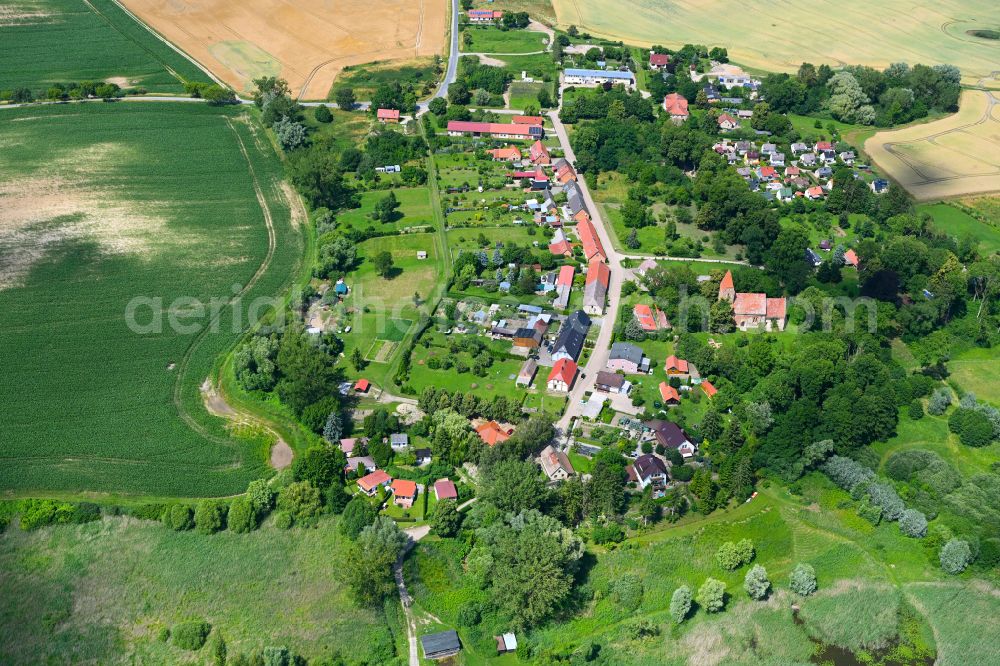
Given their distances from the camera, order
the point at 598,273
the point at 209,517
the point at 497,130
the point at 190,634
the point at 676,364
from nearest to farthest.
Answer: the point at 190,634
the point at 209,517
the point at 676,364
the point at 598,273
the point at 497,130

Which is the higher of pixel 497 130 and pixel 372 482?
pixel 497 130

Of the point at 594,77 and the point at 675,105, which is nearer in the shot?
the point at 675,105

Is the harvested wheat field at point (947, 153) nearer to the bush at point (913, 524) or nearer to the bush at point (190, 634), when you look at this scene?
the bush at point (913, 524)

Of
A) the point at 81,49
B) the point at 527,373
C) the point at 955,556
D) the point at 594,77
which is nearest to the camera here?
the point at 955,556

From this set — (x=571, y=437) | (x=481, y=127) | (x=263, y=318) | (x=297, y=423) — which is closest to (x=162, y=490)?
(x=297, y=423)

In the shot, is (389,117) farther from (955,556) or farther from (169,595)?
(955,556)

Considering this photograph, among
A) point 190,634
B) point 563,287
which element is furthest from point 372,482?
point 563,287

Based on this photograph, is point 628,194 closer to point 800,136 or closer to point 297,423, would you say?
point 800,136
